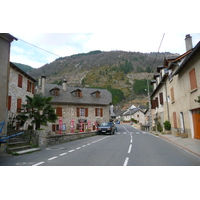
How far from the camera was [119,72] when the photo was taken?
518 ft

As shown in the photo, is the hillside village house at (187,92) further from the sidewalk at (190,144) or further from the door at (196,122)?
the sidewalk at (190,144)

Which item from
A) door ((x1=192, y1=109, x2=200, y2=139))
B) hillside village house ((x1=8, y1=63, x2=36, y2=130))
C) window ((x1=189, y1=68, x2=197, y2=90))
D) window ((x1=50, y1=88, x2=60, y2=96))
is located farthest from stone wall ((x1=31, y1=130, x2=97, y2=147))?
window ((x1=50, y1=88, x2=60, y2=96))

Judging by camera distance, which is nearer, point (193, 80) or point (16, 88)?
point (193, 80)

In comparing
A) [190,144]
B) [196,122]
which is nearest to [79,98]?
[196,122]

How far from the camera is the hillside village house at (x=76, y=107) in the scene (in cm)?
3078

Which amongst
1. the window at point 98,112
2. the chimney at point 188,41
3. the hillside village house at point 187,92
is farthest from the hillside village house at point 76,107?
the chimney at point 188,41

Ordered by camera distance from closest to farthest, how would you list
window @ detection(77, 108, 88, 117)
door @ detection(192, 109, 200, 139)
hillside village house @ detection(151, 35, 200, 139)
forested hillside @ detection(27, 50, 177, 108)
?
hillside village house @ detection(151, 35, 200, 139), door @ detection(192, 109, 200, 139), window @ detection(77, 108, 88, 117), forested hillside @ detection(27, 50, 177, 108)

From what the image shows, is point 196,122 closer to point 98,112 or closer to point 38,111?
point 38,111

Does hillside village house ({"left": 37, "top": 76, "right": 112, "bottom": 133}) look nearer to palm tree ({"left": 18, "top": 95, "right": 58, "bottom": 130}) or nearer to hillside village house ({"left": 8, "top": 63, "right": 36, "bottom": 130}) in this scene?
hillside village house ({"left": 8, "top": 63, "right": 36, "bottom": 130})

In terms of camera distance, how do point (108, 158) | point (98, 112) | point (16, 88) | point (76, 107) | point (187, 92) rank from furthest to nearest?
point (98, 112)
point (76, 107)
point (16, 88)
point (187, 92)
point (108, 158)

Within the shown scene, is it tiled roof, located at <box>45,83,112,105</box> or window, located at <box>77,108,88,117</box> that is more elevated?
tiled roof, located at <box>45,83,112,105</box>

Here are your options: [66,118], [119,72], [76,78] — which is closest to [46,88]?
[66,118]

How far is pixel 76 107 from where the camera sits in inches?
1268

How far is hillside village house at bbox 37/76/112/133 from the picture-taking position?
30.8 meters
